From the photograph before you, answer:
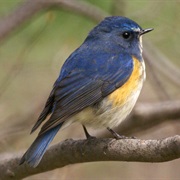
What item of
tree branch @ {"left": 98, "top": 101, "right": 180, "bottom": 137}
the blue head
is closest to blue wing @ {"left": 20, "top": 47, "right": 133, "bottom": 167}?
the blue head

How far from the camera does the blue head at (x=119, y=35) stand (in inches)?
212

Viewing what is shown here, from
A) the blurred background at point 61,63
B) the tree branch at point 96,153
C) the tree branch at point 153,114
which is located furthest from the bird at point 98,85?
the blurred background at point 61,63

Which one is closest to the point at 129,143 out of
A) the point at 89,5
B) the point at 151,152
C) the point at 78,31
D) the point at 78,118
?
the point at 151,152

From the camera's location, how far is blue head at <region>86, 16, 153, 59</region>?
5379 mm

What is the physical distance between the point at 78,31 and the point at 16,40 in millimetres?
769

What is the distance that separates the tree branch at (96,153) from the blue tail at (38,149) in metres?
0.23

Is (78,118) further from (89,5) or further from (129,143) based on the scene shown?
(89,5)

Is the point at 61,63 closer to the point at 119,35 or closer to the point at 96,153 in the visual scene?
the point at 119,35

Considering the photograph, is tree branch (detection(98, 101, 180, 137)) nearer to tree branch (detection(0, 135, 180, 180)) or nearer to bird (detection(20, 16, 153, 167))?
bird (detection(20, 16, 153, 167))

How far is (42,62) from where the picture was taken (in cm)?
714

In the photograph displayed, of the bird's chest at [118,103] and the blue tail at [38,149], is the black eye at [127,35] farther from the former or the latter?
the blue tail at [38,149]

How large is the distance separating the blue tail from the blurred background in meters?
1.28

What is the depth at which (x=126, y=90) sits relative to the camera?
5.03 metres

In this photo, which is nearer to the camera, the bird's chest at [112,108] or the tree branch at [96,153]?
the tree branch at [96,153]
